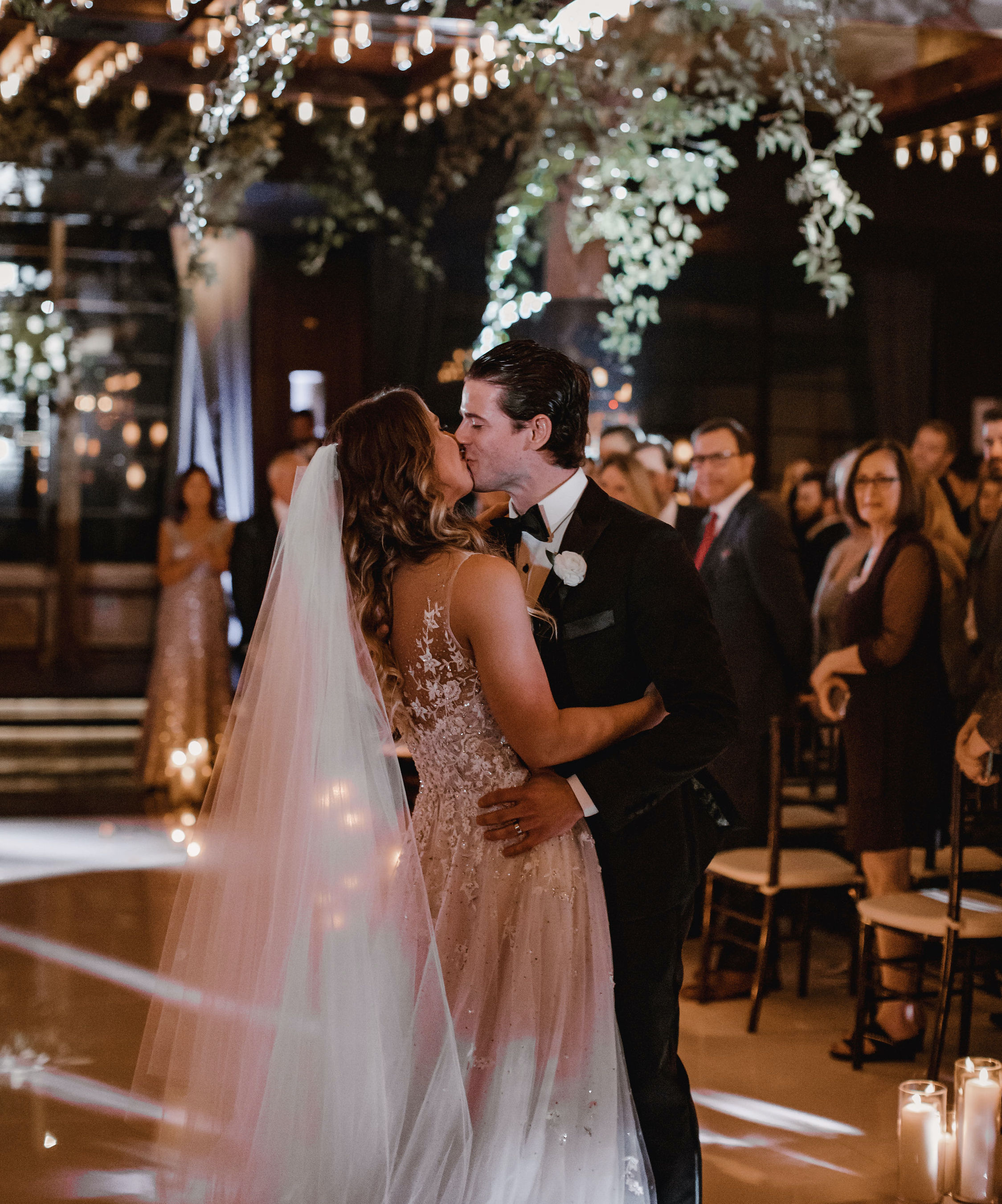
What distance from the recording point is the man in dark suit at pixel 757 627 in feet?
13.4

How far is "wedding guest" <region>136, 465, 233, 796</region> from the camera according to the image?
24.2 ft

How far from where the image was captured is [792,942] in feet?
15.8

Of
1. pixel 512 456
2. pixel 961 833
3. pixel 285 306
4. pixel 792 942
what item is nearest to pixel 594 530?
pixel 512 456

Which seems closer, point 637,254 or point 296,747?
point 296,747

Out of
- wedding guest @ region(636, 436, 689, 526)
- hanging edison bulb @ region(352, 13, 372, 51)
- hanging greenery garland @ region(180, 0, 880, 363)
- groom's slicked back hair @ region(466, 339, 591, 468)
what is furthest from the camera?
wedding guest @ region(636, 436, 689, 526)

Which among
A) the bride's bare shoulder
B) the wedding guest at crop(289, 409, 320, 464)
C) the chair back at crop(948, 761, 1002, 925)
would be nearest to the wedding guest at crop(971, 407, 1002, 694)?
the chair back at crop(948, 761, 1002, 925)

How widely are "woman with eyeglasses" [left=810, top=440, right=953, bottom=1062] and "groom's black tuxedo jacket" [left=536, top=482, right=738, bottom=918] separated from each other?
5.44ft

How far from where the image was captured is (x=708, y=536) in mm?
4320

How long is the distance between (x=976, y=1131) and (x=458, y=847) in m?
1.39

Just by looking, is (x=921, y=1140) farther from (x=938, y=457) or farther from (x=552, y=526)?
(x=938, y=457)

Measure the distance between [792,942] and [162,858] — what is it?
2.87 m

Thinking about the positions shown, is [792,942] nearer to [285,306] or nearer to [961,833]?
[961,833]

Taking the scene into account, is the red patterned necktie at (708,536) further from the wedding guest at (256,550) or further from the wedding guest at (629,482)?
the wedding guest at (256,550)

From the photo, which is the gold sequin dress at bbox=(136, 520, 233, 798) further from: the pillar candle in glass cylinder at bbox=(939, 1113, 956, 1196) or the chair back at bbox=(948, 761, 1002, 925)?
the pillar candle in glass cylinder at bbox=(939, 1113, 956, 1196)
